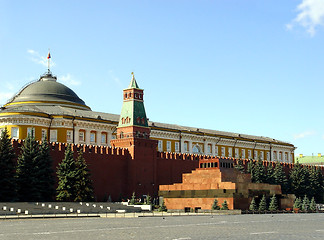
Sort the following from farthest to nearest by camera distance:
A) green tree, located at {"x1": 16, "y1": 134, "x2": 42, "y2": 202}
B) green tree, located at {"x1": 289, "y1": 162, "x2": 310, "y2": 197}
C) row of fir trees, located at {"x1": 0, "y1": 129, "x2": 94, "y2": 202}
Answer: green tree, located at {"x1": 289, "y1": 162, "x2": 310, "y2": 197} → green tree, located at {"x1": 16, "y1": 134, "x2": 42, "y2": 202} → row of fir trees, located at {"x1": 0, "y1": 129, "x2": 94, "y2": 202}

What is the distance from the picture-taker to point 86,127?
56.7 metres

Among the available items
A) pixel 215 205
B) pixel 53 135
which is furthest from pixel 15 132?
pixel 215 205

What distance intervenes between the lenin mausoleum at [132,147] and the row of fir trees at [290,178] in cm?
365

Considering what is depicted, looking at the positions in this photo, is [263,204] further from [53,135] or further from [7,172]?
[53,135]

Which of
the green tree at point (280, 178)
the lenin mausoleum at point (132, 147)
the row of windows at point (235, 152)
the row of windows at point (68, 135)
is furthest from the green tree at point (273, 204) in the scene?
the row of windows at point (68, 135)

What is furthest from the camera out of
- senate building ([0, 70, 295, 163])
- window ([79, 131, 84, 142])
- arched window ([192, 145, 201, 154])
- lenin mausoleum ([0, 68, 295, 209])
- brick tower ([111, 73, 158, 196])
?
arched window ([192, 145, 201, 154])

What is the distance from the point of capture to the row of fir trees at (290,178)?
179ft

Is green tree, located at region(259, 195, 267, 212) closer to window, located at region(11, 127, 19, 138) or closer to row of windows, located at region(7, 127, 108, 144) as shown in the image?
row of windows, located at region(7, 127, 108, 144)

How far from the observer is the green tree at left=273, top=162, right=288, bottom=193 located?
5559 cm

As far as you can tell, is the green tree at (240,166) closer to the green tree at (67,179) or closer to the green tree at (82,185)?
the green tree at (82,185)

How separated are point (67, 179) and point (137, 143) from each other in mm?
11100

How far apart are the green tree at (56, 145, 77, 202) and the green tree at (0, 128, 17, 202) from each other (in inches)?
141

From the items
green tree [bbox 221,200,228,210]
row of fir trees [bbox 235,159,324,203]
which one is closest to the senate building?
row of fir trees [bbox 235,159,324,203]

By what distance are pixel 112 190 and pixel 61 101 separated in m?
18.6
